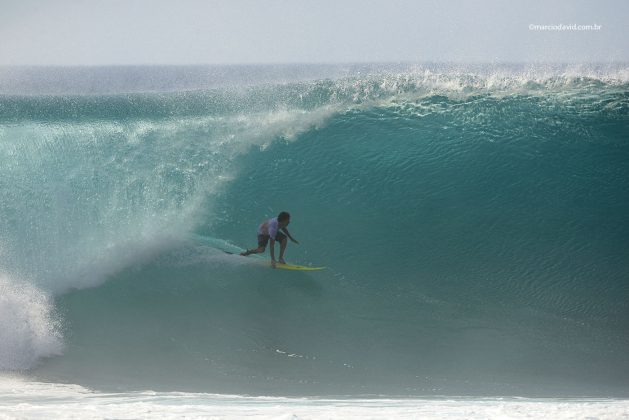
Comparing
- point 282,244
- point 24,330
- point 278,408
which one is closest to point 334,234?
point 282,244

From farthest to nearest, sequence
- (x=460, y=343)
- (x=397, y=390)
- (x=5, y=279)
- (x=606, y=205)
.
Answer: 1. (x=606, y=205)
2. (x=5, y=279)
3. (x=460, y=343)
4. (x=397, y=390)

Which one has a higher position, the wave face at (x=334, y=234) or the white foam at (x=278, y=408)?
the wave face at (x=334, y=234)

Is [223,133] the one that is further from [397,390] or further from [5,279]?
[397,390]

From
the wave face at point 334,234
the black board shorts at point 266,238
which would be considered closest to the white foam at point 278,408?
the wave face at point 334,234

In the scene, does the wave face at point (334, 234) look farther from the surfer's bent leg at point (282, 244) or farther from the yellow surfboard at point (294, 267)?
the surfer's bent leg at point (282, 244)

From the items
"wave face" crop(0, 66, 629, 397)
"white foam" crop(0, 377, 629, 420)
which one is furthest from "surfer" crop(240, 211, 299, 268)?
"white foam" crop(0, 377, 629, 420)

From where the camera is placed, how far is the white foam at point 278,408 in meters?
4.38

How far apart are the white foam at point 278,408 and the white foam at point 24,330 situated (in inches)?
65.9

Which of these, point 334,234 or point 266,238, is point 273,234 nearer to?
point 266,238

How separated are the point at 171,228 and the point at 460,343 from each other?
520 centimetres

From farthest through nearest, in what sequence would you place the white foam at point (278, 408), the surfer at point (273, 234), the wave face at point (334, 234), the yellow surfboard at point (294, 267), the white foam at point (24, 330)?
the yellow surfboard at point (294, 267) < the surfer at point (273, 234) < the white foam at point (24, 330) < the wave face at point (334, 234) < the white foam at point (278, 408)

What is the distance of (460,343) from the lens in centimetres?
722

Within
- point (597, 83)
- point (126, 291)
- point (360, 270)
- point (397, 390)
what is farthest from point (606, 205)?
point (126, 291)

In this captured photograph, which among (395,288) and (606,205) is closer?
(395,288)
